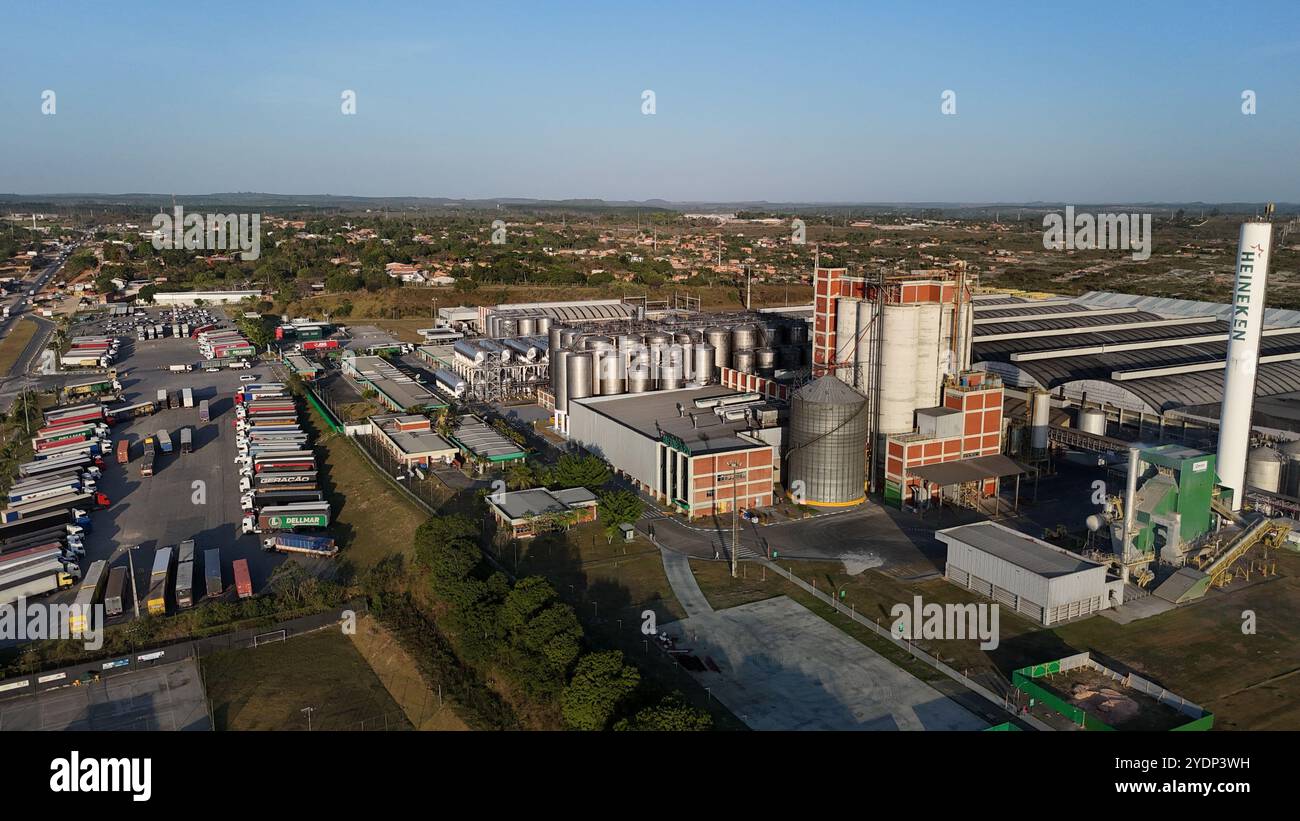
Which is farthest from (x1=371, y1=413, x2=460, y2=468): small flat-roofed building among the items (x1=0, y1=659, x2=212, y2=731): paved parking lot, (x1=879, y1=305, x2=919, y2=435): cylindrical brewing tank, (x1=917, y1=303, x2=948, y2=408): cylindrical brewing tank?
(x1=917, y1=303, x2=948, y2=408): cylindrical brewing tank

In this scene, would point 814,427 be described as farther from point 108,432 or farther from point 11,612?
point 108,432

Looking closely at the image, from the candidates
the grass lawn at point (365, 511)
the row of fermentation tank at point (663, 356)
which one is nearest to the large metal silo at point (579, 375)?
the row of fermentation tank at point (663, 356)

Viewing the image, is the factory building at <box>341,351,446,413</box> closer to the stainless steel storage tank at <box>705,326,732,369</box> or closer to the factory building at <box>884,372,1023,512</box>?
the stainless steel storage tank at <box>705,326,732,369</box>

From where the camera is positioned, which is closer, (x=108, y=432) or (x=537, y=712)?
(x=537, y=712)

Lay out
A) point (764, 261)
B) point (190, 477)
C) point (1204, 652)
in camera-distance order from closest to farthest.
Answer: point (1204, 652) → point (190, 477) → point (764, 261)

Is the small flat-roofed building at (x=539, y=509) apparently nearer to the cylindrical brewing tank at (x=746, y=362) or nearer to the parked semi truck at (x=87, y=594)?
the parked semi truck at (x=87, y=594)

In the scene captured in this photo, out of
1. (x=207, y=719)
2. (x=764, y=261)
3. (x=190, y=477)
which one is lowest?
(x=207, y=719)

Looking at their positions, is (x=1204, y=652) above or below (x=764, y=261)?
below

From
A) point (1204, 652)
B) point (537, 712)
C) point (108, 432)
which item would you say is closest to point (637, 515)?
point (537, 712)
